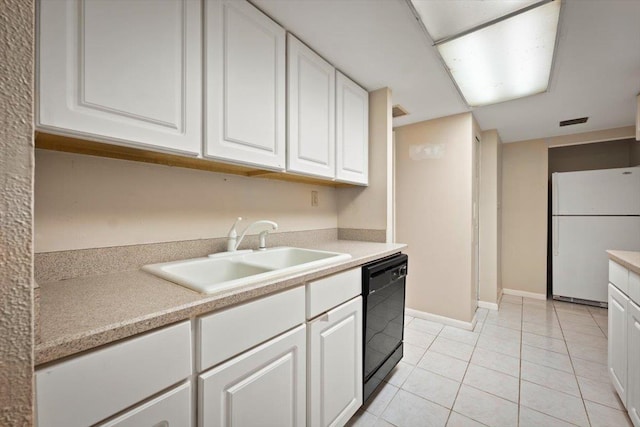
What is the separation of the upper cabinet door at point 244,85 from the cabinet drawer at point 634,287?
6.11ft

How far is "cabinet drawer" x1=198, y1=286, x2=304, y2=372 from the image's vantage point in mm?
796

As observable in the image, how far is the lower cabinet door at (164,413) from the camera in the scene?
646 mm

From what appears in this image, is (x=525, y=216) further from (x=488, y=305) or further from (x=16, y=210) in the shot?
(x=16, y=210)

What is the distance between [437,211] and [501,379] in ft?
4.86

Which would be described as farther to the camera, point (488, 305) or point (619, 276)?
point (488, 305)

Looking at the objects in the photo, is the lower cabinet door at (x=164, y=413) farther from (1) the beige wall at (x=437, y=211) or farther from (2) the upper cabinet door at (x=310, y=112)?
(1) the beige wall at (x=437, y=211)

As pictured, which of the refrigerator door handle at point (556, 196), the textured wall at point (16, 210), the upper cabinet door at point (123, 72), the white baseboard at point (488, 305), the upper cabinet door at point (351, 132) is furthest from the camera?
the refrigerator door handle at point (556, 196)

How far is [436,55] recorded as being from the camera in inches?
66.3

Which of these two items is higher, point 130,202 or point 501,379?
point 130,202

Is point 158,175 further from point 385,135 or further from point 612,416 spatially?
point 612,416

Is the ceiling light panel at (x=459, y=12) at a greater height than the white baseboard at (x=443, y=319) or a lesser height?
greater

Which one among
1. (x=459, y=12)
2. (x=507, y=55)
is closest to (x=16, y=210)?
(x=459, y=12)

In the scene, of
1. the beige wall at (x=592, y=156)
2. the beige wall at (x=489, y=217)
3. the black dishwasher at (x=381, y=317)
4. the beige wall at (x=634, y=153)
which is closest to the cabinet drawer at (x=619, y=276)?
the black dishwasher at (x=381, y=317)

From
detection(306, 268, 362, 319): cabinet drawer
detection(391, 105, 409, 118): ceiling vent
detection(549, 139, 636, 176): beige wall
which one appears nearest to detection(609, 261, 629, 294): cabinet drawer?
detection(306, 268, 362, 319): cabinet drawer
